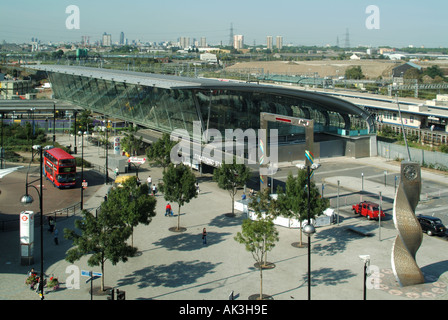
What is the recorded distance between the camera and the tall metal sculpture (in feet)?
52.7

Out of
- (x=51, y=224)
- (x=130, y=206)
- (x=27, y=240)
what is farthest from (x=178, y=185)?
(x=27, y=240)

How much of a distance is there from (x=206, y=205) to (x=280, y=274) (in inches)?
373

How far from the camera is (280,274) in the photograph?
1689 centimetres

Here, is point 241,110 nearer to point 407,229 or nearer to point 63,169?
point 63,169

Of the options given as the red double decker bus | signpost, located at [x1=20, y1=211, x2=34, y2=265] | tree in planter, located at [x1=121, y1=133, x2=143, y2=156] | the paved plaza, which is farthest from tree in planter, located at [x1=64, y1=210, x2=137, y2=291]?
tree in planter, located at [x1=121, y1=133, x2=143, y2=156]

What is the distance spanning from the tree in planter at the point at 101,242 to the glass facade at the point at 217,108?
1934 cm

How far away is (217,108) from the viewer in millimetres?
35375

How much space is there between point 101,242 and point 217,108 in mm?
21320

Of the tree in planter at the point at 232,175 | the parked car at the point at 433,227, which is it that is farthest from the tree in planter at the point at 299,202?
the parked car at the point at 433,227

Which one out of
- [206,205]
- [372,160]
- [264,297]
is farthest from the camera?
[372,160]

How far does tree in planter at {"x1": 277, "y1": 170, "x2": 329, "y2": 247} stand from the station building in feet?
49.7

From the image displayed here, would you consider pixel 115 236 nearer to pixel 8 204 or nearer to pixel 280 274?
pixel 280 274

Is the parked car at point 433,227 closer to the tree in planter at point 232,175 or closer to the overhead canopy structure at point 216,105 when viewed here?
the tree in planter at point 232,175
